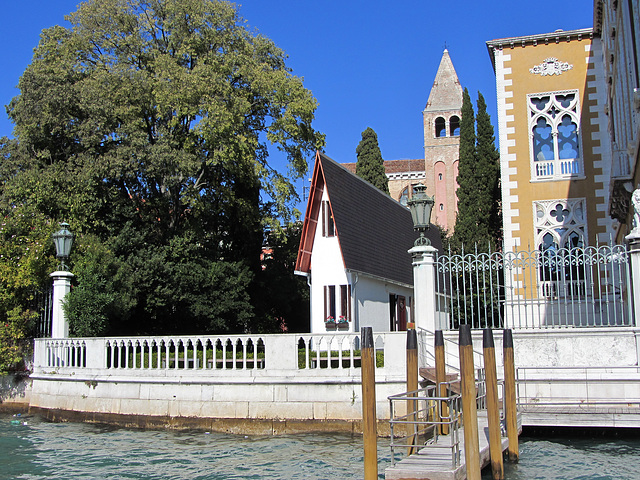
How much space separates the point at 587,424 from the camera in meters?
12.6

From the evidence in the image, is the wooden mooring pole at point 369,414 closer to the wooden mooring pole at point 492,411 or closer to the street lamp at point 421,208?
the wooden mooring pole at point 492,411

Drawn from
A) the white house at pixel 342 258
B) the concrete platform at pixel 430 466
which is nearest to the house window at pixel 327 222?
the white house at pixel 342 258

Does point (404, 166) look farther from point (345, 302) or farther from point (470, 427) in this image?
point (470, 427)

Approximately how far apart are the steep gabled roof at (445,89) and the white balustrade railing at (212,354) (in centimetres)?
6172

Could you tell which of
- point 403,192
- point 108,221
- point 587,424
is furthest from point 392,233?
point 403,192

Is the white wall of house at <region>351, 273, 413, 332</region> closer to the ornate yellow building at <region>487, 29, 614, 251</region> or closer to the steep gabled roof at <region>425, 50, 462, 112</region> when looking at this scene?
the ornate yellow building at <region>487, 29, 614, 251</region>

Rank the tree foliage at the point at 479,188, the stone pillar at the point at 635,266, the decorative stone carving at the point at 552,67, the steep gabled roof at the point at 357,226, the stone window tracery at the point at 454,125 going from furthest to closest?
the stone window tracery at the point at 454,125 < the tree foliage at the point at 479,188 < the steep gabled roof at the point at 357,226 < the decorative stone carving at the point at 552,67 < the stone pillar at the point at 635,266

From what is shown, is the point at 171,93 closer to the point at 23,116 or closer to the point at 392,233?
the point at 23,116

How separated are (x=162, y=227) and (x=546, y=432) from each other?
19.4 meters

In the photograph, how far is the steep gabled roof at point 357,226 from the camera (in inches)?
949

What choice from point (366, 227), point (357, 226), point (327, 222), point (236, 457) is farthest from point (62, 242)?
point (366, 227)

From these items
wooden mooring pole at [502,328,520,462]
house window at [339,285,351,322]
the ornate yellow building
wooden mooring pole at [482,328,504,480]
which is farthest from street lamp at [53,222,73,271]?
the ornate yellow building

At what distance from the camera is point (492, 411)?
32.4 ft

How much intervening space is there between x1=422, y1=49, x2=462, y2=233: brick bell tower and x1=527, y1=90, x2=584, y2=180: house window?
155 ft
